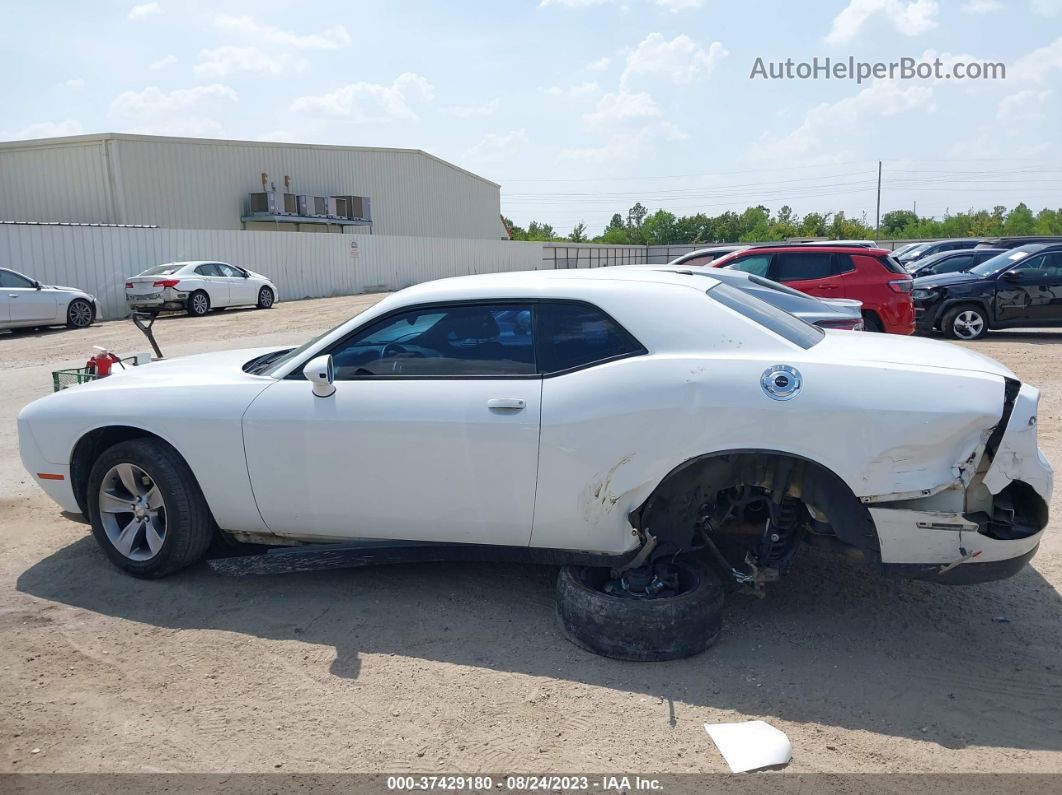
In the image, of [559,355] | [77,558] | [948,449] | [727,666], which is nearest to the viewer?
[948,449]

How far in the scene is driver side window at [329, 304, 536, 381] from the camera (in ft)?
13.6

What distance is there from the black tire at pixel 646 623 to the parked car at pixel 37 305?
17901 millimetres

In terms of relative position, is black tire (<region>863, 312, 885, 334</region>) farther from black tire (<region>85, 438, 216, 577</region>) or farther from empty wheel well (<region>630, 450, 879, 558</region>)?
black tire (<region>85, 438, 216, 577</region>)

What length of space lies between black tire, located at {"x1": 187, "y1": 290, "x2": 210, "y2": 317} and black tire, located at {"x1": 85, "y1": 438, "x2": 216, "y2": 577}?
18.2 metres

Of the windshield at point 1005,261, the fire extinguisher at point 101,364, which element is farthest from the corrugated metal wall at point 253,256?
the windshield at point 1005,261

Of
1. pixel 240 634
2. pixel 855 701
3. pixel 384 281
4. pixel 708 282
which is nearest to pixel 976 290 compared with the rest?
pixel 708 282

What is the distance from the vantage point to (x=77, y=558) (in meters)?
5.05

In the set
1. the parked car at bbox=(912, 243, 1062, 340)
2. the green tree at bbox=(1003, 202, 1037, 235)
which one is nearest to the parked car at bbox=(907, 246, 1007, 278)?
the parked car at bbox=(912, 243, 1062, 340)

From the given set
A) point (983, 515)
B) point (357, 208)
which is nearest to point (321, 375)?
point (983, 515)

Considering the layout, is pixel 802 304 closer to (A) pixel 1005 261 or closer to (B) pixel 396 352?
(B) pixel 396 352

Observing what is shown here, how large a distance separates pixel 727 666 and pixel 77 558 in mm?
3704

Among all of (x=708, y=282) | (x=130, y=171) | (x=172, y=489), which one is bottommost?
(x=172, y=489)

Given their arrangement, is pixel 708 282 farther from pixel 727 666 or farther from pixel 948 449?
pixel 727 666

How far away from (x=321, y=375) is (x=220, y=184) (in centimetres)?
3220
